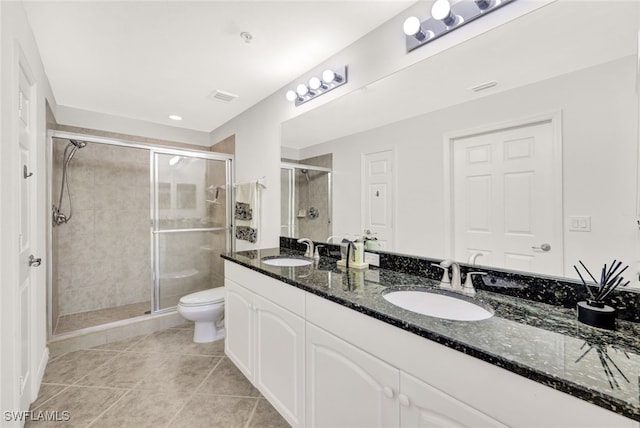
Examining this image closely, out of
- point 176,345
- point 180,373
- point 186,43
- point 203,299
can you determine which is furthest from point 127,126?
point 180,373

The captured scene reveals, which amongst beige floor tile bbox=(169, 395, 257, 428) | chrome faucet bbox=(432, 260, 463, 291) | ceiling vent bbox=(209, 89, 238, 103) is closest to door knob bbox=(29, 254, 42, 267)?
beige floor tile bbox=(169, 395, 257, 428)

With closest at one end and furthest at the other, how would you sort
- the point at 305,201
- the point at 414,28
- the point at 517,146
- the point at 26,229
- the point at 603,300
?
the point at 603,300
the point at 517,146
the point at 414,28
the point at 26,229
the point at 305,201

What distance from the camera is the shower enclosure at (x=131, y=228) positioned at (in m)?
2.88

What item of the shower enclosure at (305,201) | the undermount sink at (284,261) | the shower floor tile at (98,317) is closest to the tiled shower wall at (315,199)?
the shower enclosure at (305,201)

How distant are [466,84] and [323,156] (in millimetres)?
997

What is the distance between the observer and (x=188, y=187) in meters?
3.22

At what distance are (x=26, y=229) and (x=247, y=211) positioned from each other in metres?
1.55

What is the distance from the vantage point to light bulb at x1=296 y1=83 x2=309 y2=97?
2.13 metres

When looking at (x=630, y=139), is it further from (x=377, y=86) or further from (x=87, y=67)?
(x=87, y=67)

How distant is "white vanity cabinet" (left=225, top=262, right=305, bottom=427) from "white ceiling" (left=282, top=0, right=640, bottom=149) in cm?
115

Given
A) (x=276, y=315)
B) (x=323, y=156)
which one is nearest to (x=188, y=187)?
(x=323, y=156)

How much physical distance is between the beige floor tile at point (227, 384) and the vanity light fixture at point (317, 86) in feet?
6.92

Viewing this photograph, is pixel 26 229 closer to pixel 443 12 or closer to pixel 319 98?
pixel 319 98

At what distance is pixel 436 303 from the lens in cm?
125
